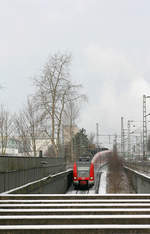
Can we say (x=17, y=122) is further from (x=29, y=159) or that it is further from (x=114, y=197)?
(x=114, y=197)

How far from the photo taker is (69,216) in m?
6.70

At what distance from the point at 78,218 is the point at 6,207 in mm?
2226

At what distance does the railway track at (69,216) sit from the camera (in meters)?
5.71

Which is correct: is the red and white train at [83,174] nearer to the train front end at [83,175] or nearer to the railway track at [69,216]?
the train front end at [83,175]

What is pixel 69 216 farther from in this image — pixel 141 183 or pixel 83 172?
pixel 83 172

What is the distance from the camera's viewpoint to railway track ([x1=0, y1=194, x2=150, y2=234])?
18.7ft

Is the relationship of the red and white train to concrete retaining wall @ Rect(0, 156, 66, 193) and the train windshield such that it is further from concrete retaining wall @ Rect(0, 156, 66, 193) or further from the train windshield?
concrete retaining wall @ Rect(0, 156, 66, 193)

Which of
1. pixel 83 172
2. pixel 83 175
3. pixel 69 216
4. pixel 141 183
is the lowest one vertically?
pixel 83 175

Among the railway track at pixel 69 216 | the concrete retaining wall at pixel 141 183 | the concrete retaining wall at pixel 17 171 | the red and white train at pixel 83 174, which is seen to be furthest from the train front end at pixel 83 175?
the railway track at pixel 69 216

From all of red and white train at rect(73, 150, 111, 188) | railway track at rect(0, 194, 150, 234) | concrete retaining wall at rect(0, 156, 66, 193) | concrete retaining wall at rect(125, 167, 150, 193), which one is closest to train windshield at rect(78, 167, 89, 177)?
red and white train at rect(73, 150, 111, 188)

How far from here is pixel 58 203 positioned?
8.72m

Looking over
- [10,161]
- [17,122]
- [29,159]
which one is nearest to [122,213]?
Answer: [10,161]

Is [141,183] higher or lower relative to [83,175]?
higher

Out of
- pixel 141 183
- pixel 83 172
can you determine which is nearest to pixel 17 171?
pixel 141 183
